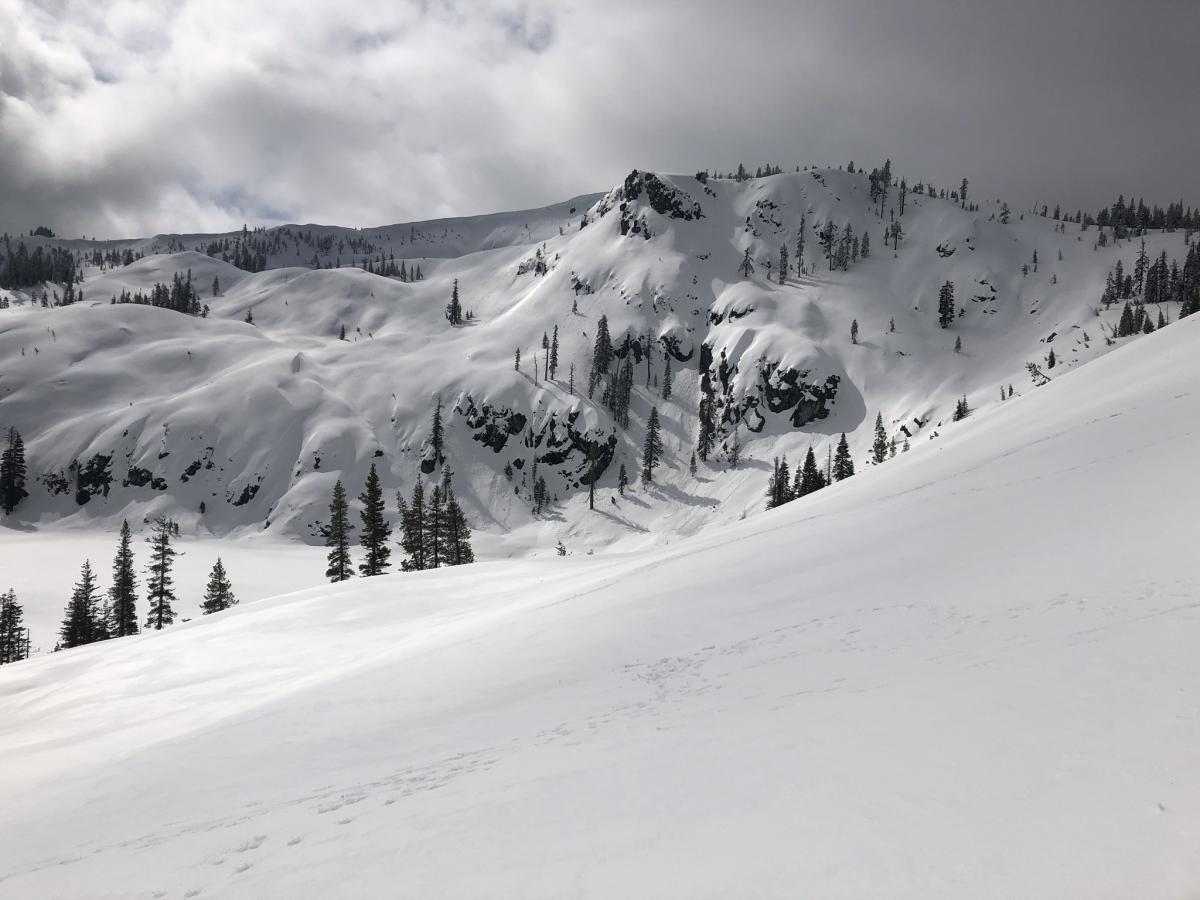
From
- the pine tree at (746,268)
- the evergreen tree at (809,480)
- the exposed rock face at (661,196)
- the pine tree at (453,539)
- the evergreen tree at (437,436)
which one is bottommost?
the pine tree at (453,539)

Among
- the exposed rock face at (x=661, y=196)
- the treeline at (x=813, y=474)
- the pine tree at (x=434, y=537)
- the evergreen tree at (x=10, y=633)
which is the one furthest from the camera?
the exposed rock face at (x=661, y=196)

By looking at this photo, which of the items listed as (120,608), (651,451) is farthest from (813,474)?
(120,608)

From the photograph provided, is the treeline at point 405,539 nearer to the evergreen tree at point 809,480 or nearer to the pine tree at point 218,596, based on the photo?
the pine tree at point 218,596

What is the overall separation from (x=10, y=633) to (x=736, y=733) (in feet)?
200

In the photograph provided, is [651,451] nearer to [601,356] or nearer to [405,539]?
[601,356]

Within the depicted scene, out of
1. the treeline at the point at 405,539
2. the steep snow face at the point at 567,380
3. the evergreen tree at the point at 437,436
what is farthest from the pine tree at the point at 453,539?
the evergreen tree at the point at 437,436

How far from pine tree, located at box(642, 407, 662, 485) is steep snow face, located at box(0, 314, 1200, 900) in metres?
93.3

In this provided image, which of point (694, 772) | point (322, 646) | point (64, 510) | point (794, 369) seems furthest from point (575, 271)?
point (694, 772)

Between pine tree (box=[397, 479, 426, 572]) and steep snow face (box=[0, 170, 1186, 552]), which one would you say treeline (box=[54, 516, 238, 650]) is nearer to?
pine tree (box=[397, 479, 426, 572])

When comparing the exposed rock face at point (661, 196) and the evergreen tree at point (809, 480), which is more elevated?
the exposed rock face at point (661, 196)

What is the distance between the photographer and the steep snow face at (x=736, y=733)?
5109 mm

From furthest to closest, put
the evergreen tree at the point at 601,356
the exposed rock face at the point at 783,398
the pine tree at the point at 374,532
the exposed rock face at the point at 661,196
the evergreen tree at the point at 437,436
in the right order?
the exposed rock face at the point at 661,196 → the evergreen tree at the point at 601,356 → the exposed rock face at the point at 783,398 → the evergreen tree at the point at 437,436 → the pine tree at the point at 374,532

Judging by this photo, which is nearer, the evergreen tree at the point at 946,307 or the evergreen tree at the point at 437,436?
the evergreen tree at the point at 437,436

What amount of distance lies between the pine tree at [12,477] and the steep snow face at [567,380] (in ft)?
7.04
